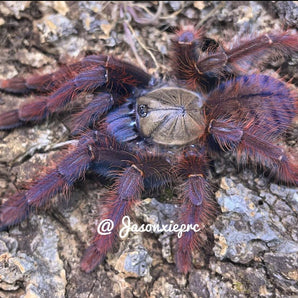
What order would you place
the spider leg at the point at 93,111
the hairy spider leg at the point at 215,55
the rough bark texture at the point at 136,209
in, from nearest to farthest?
the rough bark texture at the point at 136,209, the hairy spider leg at the point at 215,55, the spider leg at the point at 93,111

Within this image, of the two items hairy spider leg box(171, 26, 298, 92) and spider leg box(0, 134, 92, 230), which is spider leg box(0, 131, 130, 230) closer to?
spider leg box(0, 134, 92, 230)

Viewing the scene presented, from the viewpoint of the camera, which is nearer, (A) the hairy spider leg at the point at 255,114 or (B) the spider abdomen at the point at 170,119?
(A) the hairy spider leg at the point at 255,114

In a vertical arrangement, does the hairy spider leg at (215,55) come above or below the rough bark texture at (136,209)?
above

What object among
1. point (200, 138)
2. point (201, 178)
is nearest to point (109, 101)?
point (200, 138)

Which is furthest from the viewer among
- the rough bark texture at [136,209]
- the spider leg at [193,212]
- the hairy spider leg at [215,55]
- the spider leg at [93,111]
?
the spider leg at [93,111]

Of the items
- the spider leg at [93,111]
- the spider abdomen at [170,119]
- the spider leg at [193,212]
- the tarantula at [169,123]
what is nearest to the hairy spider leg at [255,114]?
the tarantula at [169,123]

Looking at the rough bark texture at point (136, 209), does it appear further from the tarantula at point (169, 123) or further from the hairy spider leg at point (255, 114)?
the hairy spider leg at point (255, 114)

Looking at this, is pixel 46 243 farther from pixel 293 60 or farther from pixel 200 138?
pixel 293 60

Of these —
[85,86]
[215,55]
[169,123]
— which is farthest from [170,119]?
[85,86]
